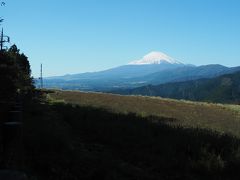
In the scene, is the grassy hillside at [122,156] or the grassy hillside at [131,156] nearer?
the grassy hillside at [122,156]

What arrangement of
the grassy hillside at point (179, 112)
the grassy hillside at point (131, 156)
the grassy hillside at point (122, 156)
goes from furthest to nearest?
the grassy hillside at point (179, 112) < the grassy hillside at point (131, 156) < the grassy hillside at point (122, 156)

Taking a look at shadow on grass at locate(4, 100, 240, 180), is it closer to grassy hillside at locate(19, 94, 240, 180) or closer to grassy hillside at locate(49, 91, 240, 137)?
grassy hillside at locate(19, 94, 240, 180)

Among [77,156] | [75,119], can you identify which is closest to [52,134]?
[77,156]

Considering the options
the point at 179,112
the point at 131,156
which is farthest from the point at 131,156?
the point at 179,112

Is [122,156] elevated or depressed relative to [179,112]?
elevated

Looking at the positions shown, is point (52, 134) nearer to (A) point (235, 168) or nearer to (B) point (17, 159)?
(B) point (17, 159)

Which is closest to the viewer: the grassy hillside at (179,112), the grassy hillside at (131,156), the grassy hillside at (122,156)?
the grassy hillside at (122,156)

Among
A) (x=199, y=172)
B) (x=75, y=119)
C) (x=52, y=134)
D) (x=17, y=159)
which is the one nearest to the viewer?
(x=17, y=159)

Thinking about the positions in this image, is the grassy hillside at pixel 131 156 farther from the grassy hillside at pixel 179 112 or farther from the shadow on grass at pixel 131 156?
the grassy hillside at pixel 179 112

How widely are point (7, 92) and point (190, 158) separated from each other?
9213 millimetres

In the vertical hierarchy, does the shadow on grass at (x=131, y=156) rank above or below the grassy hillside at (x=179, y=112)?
above

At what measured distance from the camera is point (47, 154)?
32.7 ft

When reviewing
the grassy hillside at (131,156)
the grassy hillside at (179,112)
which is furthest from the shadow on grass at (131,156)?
the grassy hillside at (179,112)

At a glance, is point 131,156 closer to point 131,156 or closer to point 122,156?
point 131,156
